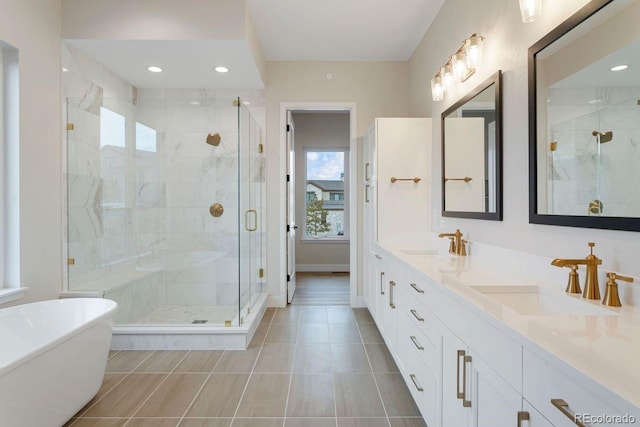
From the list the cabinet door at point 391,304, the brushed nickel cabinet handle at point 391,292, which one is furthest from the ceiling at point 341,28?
the brushed nickel cabinet handle at point 391,292

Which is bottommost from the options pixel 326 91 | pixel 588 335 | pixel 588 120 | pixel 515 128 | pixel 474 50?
pixel 588 335

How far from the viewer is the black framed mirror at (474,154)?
2.03 meters

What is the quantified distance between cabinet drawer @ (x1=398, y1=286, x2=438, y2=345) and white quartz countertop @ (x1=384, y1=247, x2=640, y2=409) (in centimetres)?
27

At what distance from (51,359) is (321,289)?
11.8ft

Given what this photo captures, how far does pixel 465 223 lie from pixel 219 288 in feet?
7.93

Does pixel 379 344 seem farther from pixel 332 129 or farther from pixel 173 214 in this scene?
pixel 332 129

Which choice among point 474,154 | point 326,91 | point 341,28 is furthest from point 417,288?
point 326,91

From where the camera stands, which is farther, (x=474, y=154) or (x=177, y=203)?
(x=177, y=203)

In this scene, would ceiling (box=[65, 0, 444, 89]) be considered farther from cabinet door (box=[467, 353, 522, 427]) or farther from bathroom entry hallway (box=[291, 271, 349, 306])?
cabinet door (box=[467, 353, 522, 427])

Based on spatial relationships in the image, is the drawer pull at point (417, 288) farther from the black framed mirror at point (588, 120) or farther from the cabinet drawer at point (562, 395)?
the cabinet drawer at point (562, 395)

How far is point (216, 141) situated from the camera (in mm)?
3551

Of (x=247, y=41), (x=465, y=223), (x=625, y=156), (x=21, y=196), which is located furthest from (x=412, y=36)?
(x=21, y=196)

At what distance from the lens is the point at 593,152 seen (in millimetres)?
1301

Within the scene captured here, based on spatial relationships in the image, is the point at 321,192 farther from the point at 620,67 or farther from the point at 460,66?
the point at 620,67
